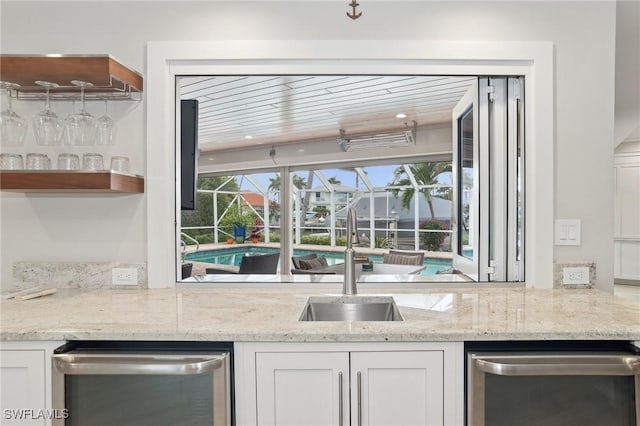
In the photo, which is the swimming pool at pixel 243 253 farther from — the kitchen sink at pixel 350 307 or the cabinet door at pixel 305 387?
the cabinet door at pixel 305 387

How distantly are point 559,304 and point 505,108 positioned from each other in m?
1.00

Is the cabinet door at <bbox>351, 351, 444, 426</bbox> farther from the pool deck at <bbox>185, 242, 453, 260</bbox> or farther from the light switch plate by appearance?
the pool deck at <bbox>185, 242, 453, 260</bbox>

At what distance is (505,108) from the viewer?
2.03 m

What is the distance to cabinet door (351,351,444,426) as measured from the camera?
1258mm

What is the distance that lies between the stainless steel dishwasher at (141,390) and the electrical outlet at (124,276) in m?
0.63

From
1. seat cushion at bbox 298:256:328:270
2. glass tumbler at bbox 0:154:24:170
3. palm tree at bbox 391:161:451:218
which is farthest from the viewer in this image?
palm tree at bbox 391:161:451:218

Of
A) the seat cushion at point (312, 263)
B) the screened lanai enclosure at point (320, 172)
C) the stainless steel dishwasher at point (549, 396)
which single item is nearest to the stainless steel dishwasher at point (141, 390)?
the stainless steel dishwasher at point (549, 396)

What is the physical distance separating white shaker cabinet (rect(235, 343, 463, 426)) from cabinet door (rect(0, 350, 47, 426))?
64cm

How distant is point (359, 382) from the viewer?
49.4 inches

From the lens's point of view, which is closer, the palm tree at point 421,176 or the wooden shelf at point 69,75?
the wooden shelf at point 69,75

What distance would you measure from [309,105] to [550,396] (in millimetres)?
3106

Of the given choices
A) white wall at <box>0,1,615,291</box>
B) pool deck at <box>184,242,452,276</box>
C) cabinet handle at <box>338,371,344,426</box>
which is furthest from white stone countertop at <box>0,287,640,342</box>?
pool deck at <box>184,242,452,276</box>

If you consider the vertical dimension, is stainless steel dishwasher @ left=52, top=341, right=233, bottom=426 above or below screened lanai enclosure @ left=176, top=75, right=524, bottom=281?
below

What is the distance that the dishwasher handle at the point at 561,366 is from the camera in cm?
122
